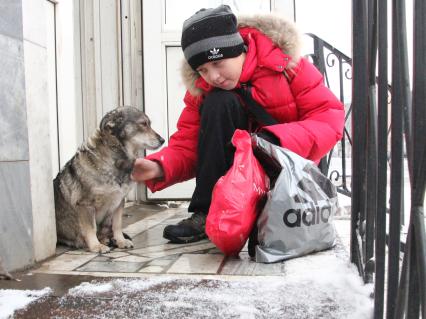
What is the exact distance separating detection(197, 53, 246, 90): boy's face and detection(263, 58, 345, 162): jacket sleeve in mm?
263

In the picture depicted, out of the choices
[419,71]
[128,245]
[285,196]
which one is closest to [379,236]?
[419,71]

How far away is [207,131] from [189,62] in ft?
1.15

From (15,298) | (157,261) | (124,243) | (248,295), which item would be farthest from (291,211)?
(15,298)

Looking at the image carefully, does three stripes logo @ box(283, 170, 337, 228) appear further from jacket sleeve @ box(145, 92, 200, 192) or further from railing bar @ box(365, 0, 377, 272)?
jacket sleeve @ box(145, 92, 200, 192)

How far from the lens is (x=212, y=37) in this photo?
7.06ft

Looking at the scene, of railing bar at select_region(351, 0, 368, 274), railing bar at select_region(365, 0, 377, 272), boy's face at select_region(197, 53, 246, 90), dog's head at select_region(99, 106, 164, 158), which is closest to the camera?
railing bar at select_region(365, 0, 377, 272)

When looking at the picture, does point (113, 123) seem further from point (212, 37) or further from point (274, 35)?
point (274, 35)

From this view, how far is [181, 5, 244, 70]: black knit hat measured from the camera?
7.09ft

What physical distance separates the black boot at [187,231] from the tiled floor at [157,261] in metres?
0.04

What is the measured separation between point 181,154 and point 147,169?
0.70 ft

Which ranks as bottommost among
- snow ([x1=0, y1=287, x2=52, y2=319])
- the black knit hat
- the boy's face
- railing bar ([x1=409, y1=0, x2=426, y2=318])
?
snow ([x1=0, y1=287, x2=52, y2=319])

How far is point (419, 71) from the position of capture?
0.75 m

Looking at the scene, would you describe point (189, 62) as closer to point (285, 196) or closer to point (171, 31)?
Answer: point (285, 196)

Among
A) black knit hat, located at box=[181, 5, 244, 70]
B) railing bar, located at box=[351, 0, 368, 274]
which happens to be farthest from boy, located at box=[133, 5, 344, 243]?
railing bar, located at box=[351, 0, 368, 274]
